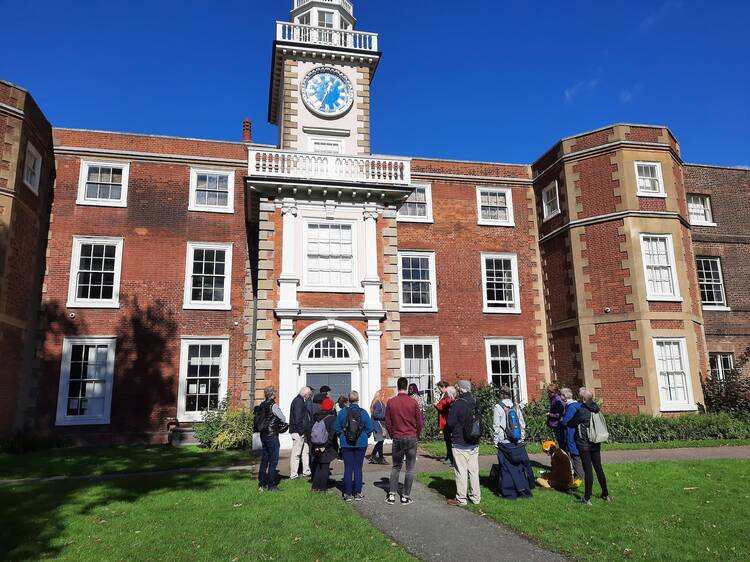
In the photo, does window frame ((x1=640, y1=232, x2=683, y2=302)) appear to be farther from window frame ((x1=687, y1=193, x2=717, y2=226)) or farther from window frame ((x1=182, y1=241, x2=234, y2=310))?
window frame ((x1=182, y1=241, x2=234, y2=310))

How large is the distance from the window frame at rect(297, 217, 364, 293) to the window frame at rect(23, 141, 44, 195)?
963 cm

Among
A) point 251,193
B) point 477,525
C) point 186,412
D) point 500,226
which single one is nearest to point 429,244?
point 500,226

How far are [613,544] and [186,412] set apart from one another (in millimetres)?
15475

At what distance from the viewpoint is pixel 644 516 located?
26.3 ft

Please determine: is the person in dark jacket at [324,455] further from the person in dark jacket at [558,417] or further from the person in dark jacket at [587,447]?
the person in dark jacket at [558,417]

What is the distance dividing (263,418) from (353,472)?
6.55 ft

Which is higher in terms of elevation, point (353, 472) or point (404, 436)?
point (404, 436)

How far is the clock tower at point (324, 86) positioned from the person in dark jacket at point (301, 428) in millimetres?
11603

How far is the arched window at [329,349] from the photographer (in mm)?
16016

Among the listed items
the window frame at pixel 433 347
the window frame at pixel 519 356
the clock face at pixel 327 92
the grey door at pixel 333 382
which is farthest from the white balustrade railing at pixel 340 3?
the grey door at pixel 333 382

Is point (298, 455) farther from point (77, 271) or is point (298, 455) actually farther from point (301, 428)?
point (77, 271)

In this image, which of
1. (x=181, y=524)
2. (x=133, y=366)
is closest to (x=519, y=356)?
(x=133, y=366)

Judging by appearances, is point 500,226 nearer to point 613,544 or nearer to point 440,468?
point 440,468

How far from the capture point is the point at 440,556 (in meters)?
6.45
